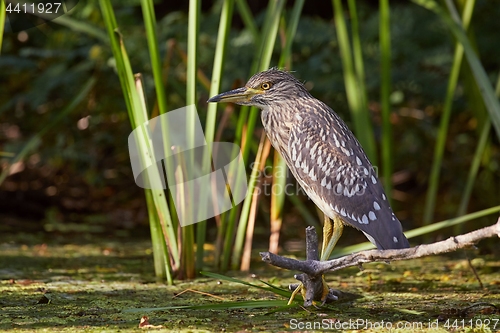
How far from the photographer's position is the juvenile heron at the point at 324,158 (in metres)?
3.19

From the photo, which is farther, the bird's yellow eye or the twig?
the bird's yellow eye

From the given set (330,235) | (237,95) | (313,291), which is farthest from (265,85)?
(313,291)

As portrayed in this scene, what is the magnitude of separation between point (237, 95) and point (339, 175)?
737mm

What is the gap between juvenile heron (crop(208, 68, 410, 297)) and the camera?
3.19m

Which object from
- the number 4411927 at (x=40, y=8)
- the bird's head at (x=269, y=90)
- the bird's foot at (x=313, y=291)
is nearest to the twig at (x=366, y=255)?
the bird's foot at (x=313, y=291)

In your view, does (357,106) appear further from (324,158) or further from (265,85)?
(324,158)

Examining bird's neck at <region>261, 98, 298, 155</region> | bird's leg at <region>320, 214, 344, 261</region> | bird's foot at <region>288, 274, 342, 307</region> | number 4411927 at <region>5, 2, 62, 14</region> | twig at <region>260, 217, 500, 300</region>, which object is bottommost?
bird's foot at <region>288, 274, 342, 307</region>

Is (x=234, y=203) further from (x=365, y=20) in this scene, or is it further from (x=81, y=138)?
(x=365, y=20)

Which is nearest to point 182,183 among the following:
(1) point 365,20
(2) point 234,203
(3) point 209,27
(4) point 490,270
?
(2) point 234,203

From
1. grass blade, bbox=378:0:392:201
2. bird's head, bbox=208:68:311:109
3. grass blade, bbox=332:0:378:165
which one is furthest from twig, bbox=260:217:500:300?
grass blade, bbox=378:0:392:201

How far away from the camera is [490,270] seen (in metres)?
3.97

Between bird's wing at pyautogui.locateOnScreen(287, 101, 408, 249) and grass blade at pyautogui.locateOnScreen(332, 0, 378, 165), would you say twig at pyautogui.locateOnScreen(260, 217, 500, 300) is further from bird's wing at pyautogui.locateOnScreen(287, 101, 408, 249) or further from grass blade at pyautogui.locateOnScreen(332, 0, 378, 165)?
grass blade at pyautogui.locateOnScreen(332, 0, 378, 165)

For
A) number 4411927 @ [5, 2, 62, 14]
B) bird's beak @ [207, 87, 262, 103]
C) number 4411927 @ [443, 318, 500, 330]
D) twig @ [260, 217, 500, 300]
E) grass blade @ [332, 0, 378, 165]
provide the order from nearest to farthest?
twig @ [260, 217, 500, 300]
number 4411927 @ [443, 318, 500, 330]
bird's beak @ [207, 87, 262, 103]
grass blade @ [332, 0, 378, 165]
number 4411927 @ [5, 2, 62, 14]

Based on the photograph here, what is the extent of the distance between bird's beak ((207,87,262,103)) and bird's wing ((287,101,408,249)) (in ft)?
1.02
